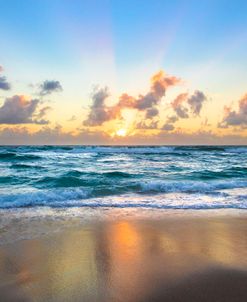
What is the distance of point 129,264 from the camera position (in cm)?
431

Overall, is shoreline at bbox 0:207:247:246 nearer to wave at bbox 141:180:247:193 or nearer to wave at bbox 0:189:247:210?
wave at bbox 0:189:247:210

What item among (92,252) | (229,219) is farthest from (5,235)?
(229,219)

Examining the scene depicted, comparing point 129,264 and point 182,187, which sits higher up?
point 129,264

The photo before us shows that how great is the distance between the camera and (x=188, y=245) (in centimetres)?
520

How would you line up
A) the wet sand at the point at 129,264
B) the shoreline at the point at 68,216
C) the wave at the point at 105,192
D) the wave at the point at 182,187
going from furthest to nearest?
the wave at the point at 182,187 < the wave at the point at 105,192 < the shoreline at the point at 68,216 < the wet sand at the point at 129,264

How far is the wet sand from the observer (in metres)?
3.47

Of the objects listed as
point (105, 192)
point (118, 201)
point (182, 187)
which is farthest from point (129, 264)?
point (182, 187)

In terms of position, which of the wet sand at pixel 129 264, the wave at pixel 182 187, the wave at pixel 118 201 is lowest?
the wave at pixel 182 187

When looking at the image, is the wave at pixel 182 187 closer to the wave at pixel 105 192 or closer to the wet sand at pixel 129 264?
the wave at pixel 105 192

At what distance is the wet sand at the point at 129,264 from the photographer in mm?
3467

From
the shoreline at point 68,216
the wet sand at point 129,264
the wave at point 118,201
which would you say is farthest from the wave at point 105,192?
the wet sand at point 129,264

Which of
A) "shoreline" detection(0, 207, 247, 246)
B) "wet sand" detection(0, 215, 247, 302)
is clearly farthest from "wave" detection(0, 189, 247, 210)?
"wet sand" detection(0, 215, 247, 302)

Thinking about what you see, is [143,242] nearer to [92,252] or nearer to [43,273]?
[92,252]

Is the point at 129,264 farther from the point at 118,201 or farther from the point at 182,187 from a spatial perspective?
the point at 182,187
